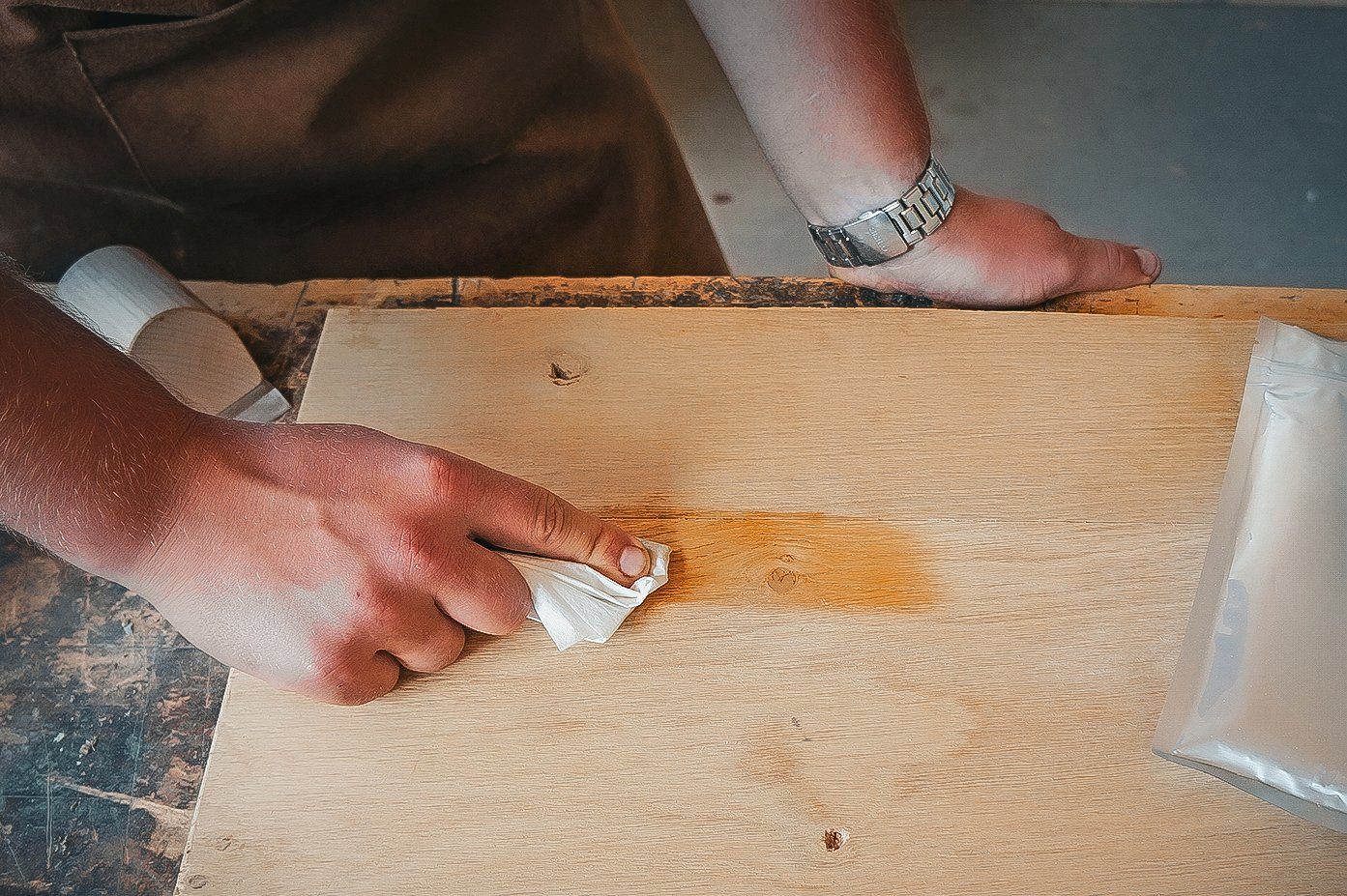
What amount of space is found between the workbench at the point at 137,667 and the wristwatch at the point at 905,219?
0.19 feet

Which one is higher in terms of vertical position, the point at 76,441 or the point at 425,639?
the point at 76,441

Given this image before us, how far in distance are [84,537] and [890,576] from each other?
61cm

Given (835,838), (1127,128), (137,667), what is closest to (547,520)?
(835,838)

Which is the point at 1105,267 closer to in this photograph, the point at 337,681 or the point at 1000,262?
the point at 1000,262

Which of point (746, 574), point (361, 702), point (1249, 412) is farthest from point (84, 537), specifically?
point (1249, 412)

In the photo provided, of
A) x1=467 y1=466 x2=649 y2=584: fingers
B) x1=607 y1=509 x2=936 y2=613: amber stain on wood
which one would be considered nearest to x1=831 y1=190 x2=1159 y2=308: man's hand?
x1=607 y1=509 x2=936 y2=613: amber stain on wood

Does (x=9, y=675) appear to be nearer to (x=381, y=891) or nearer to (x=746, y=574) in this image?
(x=381, y=891)

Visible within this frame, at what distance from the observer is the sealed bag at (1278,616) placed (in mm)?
664

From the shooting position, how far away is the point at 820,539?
0.79m

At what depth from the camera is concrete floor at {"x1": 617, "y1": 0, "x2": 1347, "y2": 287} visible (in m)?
2.50

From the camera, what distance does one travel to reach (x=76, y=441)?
2.18ft

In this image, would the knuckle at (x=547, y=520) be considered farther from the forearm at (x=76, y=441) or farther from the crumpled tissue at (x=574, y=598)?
the forearm at (x=76, y=441)

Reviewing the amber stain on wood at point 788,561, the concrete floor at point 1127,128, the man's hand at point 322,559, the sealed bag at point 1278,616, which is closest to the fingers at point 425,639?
the man's hand at point 322,559

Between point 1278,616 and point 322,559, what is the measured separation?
0.72 meters
